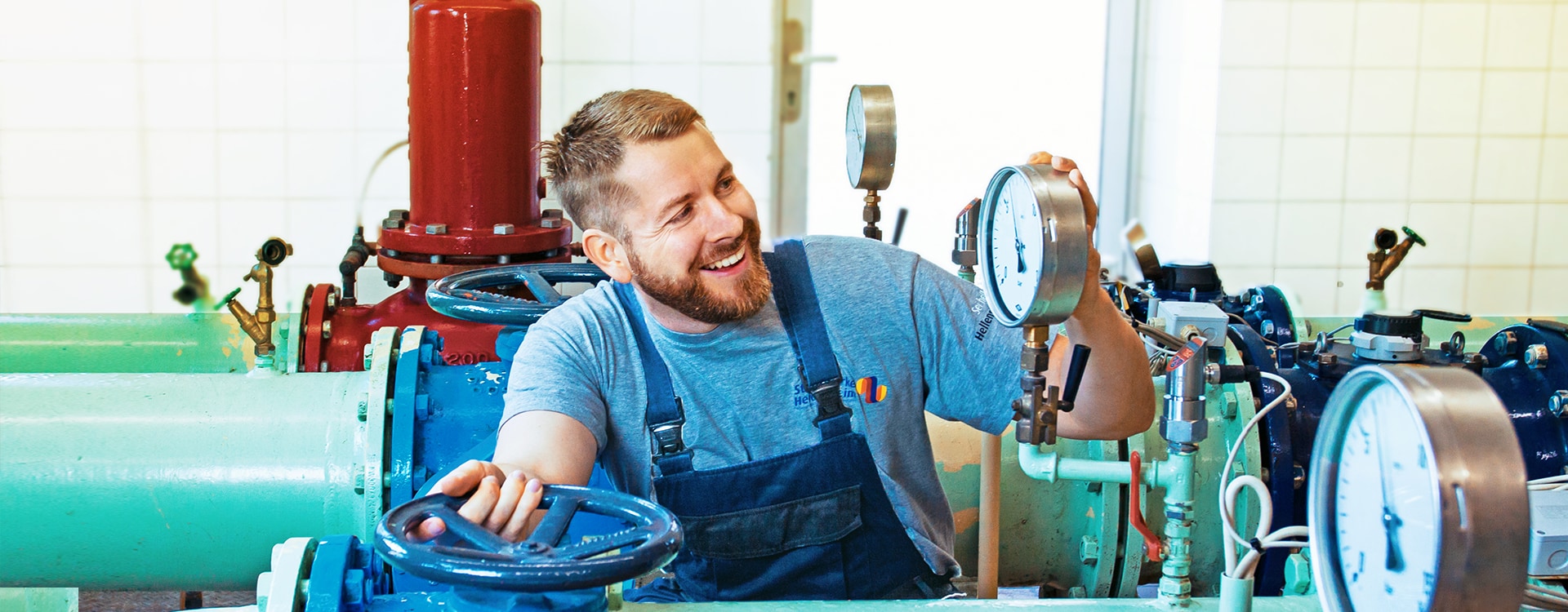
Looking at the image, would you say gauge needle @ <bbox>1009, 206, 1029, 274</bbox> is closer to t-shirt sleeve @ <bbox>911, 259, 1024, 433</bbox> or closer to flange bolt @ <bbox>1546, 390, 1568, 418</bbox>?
t-shirt sleeve @ <bbox>911, 259, 1024, 433</bbox>

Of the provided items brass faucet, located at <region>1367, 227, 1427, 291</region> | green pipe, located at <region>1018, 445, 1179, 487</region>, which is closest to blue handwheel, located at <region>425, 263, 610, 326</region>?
green pipe, located at <region>1018, 445, 1179, 487</region>

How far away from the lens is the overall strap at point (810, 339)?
69.1 inches

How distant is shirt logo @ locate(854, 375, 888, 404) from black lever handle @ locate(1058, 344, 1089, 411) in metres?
0.40

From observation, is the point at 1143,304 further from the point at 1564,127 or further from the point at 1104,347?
the point at 1564,127

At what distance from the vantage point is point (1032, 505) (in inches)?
81.6

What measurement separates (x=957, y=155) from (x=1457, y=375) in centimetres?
339

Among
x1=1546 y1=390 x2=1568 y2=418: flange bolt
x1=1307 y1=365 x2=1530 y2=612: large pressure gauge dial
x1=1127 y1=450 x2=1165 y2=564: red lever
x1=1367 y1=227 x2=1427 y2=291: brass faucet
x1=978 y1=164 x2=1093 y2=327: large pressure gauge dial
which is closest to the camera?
x1=1307 y1=365 x2=1530 y2=612: large pressure gauge dial

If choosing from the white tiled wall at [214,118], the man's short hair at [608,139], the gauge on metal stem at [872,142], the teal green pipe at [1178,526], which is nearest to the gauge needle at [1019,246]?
the teal green pipe at [1178,526]

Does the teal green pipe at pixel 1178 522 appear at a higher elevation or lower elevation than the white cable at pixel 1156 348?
lower

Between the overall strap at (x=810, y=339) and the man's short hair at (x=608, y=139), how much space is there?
0.73ft

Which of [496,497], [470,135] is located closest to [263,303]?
[470,135]

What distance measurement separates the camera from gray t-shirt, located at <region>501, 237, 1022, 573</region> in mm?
1749

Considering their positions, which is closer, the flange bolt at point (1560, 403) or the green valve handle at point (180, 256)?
the flange bolt at point (1560, 403)

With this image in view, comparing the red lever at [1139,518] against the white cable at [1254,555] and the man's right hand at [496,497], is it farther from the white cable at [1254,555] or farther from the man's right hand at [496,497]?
the man's right hand at [496,497]
